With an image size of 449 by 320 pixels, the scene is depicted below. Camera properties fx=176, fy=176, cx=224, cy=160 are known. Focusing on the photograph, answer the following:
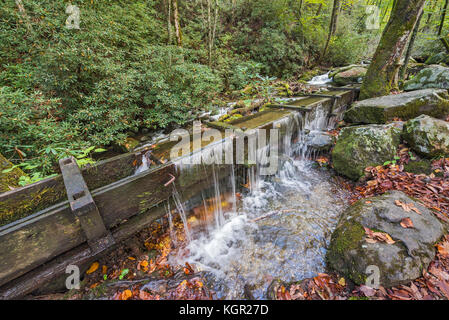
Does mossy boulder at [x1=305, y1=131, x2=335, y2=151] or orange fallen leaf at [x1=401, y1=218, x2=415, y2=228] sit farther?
mossy boulder at [x1=305, y1=131, x2=335, y2=151]

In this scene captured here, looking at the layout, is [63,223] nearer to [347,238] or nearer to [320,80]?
[347,238]

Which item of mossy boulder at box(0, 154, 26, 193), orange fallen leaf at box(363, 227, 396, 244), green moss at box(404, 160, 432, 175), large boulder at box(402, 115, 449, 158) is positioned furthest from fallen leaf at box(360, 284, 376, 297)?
mossy boulder at box(0, 154, 26, 193)

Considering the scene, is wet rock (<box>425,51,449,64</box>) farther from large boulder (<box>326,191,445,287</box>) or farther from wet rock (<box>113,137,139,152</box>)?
wet rock (<box>113,137,139,152</box>)

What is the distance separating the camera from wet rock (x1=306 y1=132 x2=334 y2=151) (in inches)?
229

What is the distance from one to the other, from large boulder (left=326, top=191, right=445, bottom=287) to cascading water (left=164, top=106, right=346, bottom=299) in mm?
562

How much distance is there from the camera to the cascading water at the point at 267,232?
296cm

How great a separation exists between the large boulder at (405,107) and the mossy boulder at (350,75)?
20.8 ft

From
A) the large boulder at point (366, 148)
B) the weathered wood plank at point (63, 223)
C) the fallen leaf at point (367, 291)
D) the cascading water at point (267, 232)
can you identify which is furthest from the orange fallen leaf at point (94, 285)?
the large boulder at point (366, 148)

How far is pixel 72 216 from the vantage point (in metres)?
2.50

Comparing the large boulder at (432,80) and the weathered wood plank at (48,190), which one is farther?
the large boulder at (432,80)

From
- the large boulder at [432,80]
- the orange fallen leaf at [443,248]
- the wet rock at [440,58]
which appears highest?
the wet rock at [440,58]

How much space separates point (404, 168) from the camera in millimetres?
4051

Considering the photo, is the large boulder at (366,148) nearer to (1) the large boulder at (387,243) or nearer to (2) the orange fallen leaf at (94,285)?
(1) the large boulder at (387,243)
